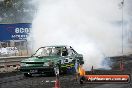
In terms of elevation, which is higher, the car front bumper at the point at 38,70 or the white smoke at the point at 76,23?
the white smoke at the point at 76,23

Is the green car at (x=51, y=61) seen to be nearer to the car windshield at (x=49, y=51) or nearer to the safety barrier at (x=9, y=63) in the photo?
the car windshield at (x=49, y=51)

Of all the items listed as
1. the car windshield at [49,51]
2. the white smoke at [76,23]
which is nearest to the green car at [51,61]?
the car windshield at [49,51]

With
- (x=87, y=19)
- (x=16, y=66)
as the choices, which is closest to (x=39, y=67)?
(x=16, y=66)

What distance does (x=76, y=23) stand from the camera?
28531 millimetres

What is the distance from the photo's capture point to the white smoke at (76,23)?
26.6 meters

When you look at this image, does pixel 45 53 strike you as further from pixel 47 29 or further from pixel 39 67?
pixel 47 29

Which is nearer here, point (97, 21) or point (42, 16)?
point (97, 21)

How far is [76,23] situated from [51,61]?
10072 millimetres

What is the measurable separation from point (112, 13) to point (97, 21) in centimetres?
301

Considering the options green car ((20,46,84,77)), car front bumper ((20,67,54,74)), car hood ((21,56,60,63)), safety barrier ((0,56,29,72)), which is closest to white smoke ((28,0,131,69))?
safety barrier ((0,56,29,72))

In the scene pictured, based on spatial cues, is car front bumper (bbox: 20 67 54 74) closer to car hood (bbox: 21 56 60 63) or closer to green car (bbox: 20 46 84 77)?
green car (bbox: 20 46 84 77)

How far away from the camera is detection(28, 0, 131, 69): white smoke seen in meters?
26.6

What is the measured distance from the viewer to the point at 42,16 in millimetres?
31219

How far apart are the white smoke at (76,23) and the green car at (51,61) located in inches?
209
